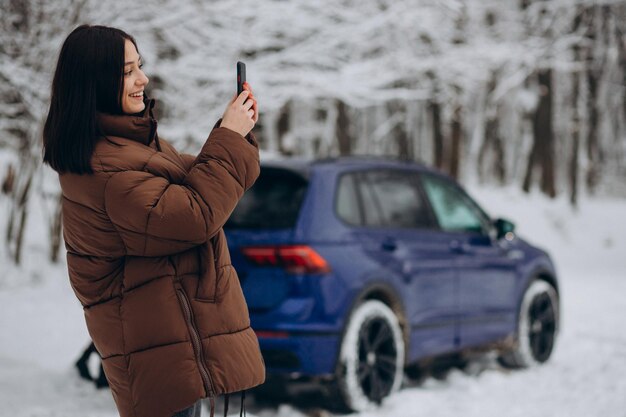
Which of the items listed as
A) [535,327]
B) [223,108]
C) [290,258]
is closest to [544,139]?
[223,108]

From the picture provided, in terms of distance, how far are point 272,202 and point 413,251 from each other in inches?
48.6

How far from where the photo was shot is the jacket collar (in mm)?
2559

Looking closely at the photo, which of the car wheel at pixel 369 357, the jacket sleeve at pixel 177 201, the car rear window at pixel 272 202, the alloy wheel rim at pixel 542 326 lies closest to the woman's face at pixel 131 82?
the jacket sleeve at pixel 177 201

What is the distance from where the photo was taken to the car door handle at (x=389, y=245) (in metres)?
6.27

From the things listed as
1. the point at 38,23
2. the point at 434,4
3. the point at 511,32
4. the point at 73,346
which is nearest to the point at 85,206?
the point at 73,346

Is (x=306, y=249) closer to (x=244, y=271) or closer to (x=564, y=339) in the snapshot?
(x=244, y=271)

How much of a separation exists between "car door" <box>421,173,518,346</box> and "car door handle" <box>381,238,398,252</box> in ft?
2.60

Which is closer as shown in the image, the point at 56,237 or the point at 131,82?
the point at 131,82

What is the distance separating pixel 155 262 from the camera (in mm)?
2559

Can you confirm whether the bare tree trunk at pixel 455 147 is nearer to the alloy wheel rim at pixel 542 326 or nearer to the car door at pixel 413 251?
the alloy wheel rim at pixel 542 326

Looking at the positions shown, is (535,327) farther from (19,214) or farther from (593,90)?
(593,90)

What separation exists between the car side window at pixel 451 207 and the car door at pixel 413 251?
0.17 m

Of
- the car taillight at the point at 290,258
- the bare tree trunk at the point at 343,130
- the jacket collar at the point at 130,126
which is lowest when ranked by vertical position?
the car taillight at the point at 290,258

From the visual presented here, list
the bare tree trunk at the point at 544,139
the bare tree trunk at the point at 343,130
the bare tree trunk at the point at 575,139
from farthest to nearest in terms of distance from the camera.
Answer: the bare tree trunk at the point at 575,139 < the bare tree trunk at the point at 544,139 < the bare tree trunk at the point at 343,130
